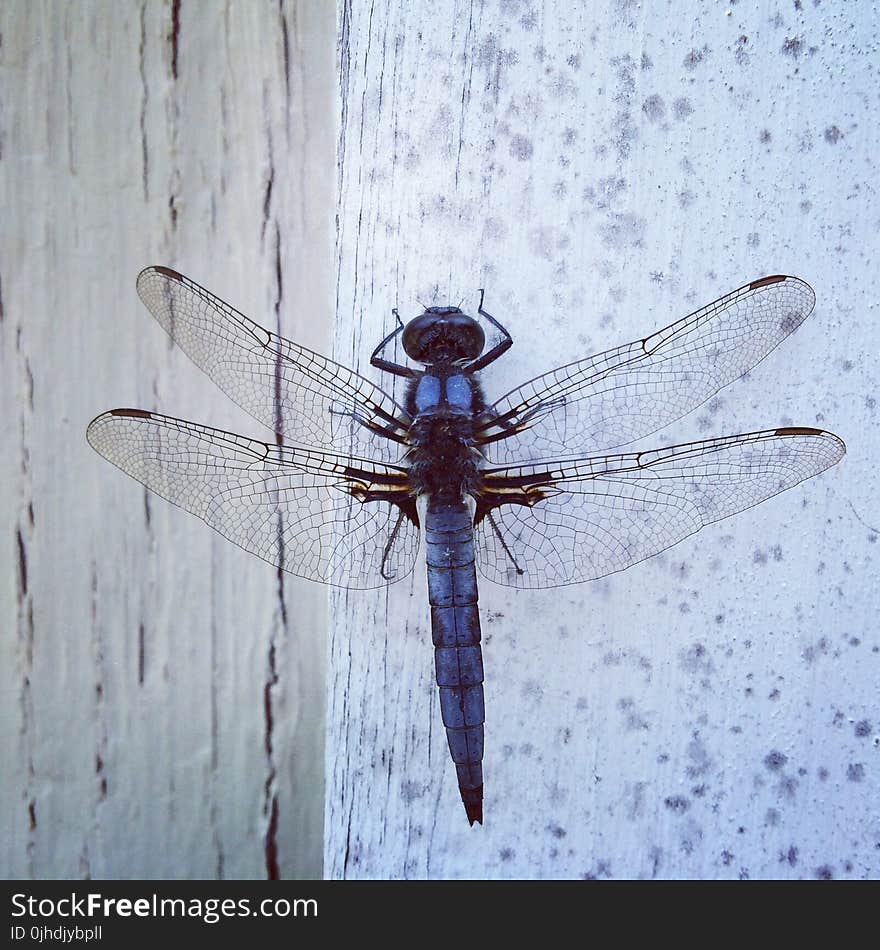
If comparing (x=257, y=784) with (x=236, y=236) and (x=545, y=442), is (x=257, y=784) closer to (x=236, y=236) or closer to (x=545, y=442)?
(x=545, y=442)

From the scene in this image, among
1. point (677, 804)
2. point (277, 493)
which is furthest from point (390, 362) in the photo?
point (677, 804)

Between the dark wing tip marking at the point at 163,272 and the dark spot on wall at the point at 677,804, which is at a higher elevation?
the dark wing tip marking at the point at 163,272

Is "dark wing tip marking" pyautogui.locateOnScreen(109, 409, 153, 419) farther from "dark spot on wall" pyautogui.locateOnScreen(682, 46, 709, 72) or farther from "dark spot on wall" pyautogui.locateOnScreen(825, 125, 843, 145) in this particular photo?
"dark spot on wall" pyautogui.locateOnScreen(825, 125, 843, 145)

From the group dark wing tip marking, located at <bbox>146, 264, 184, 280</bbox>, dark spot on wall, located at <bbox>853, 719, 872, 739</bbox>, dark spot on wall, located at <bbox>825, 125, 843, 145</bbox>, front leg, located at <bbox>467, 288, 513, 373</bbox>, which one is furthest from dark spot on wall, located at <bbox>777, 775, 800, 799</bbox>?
dark wing tip marking, located at <bbox>146, 264, 184, 280</bbox>

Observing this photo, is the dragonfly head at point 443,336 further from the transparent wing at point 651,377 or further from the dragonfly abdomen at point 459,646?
the dragonfly abdomen at point 459,646

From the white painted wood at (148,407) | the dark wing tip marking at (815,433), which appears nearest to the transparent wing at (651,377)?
the dark wing tip marking at (815,433)

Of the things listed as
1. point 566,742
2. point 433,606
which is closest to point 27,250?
point 433,606

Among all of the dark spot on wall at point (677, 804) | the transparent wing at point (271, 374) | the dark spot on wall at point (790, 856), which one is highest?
the transparent wing at point (271, 374)

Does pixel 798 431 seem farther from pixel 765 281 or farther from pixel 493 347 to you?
pixel 493 347
